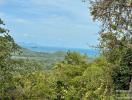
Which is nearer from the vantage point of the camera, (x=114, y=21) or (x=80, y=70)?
(x=114, y=21)

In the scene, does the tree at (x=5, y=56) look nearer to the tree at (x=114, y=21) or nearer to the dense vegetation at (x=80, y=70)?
Answer: the dense vegetation at (x=80, y=70)

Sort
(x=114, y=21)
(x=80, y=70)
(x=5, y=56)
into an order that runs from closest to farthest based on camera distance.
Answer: (x=114, y=21), (x=5, y=56), (x=80, y=70)

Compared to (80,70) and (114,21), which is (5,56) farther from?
(80,70)

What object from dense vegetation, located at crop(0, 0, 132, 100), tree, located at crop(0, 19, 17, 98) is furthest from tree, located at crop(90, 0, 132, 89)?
tree, located at crop(0, 19, 17, 98)

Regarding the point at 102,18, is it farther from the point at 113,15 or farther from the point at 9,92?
the point at 9,92

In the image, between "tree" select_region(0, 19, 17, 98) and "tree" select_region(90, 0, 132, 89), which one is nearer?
"tree" select_region(90, 0, 132, 89)

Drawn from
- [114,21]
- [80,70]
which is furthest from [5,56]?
[80,70]

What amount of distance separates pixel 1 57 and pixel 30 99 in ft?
41.8

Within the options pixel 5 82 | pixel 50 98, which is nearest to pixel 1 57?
pixel 5 82

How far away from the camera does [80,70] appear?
2178 inches

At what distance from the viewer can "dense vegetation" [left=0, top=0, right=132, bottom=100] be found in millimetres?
18672

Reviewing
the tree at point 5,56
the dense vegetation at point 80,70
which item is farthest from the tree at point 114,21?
the tree at point 5,56

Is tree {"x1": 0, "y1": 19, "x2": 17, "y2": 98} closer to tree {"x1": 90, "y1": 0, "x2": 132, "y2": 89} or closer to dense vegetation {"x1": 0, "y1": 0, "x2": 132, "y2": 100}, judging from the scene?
dense vegetation {"x1": 0, "y1": 0, "x2": 132, "y2": 100}

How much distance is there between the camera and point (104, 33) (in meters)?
19.2
